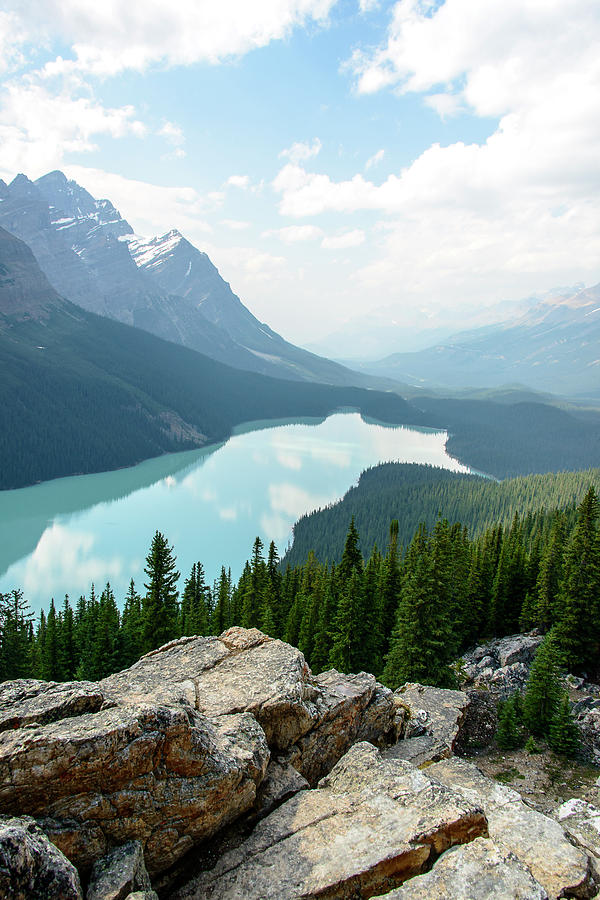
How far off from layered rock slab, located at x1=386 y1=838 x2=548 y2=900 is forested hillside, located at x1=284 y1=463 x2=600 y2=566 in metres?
85.6

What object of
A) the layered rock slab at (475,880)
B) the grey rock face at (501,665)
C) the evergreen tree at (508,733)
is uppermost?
the layered rock slab at (475,880)

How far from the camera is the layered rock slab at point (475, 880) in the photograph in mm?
6883

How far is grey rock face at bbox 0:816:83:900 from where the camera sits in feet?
18.7

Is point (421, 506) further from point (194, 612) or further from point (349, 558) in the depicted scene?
point (194, 612)

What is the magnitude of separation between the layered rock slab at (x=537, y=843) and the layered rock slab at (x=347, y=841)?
893 millimetres

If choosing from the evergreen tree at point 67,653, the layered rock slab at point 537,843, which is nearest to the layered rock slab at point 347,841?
the layered rock slab at point 537,843

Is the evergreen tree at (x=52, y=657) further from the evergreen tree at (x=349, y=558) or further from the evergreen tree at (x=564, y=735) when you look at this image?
the evergreen tree at (x=564, y=735)

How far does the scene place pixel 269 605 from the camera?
41750 millimetres

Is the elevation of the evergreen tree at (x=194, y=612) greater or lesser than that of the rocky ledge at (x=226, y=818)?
lesser

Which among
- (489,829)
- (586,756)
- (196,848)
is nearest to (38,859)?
(196,848)

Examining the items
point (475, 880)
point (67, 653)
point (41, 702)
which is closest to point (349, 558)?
point (67, 653)

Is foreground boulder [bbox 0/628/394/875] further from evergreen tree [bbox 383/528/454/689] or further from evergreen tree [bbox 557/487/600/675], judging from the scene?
evergreen tree [bbox 557/487/600/675]

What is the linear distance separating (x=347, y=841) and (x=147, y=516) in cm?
11538

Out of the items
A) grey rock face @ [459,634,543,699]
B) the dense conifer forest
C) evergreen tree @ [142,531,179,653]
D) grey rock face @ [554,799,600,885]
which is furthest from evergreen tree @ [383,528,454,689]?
evergreen tree @ [142,531,179,653]
